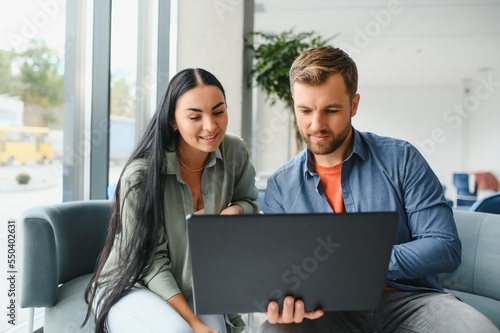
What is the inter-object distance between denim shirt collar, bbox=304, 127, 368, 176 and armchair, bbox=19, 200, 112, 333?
33.1 inches

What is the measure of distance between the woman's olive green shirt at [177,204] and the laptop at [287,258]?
453 mm

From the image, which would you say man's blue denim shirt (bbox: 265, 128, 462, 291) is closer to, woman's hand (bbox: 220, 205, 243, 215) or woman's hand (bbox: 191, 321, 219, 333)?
woman's hand (bbox: 220, 205, 243, 215)

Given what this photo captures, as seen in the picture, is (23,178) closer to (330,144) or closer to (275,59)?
(330,144)

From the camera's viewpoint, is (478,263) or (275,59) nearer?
(478,263)

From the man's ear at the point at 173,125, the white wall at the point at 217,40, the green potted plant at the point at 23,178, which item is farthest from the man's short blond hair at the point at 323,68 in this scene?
the white wall at the point at 217,40

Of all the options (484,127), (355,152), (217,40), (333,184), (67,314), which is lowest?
(67,314)

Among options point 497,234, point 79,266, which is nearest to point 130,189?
point 79,266

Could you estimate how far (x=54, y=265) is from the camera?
4.64ft

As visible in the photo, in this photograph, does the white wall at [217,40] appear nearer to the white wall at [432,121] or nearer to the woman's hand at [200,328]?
the woman's hand at [200,328]

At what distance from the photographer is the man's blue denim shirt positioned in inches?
44.4

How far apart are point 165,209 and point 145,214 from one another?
0.27 feet

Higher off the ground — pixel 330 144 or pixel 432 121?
pixel 432 121

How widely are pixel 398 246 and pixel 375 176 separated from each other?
23 cm

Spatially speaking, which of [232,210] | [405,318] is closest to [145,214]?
[232,210]
